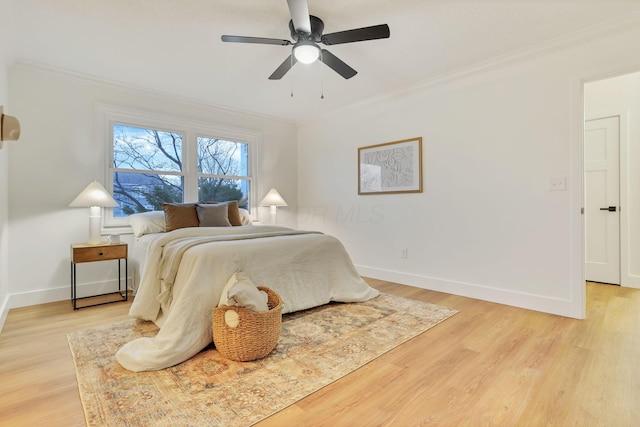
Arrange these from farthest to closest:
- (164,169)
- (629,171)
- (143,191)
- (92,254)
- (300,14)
→ (164,169) → (143,191) → (629,171) → (92,254) → (300,14)

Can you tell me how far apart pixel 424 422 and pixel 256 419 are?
0.73 m

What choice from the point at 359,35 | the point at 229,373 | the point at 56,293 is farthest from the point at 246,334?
the point at 56,293

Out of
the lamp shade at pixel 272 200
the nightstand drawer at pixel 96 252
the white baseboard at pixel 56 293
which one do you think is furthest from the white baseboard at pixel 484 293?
the white baseboard at pixel 56 293

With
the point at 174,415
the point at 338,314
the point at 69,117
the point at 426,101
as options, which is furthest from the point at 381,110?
the point at 174,415

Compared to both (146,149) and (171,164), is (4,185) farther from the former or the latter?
(171,164)

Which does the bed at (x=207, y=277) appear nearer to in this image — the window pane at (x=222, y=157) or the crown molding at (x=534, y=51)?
the window pane at (x=222, y=157)

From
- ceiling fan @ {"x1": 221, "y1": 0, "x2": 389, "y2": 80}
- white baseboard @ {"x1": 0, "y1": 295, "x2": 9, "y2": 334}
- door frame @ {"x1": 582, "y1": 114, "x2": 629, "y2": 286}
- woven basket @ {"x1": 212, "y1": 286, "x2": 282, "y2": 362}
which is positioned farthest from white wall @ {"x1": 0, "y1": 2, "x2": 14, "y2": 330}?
door frame @ {"x1": 582, "y1": 114, "x2": 629, "y2": 286}

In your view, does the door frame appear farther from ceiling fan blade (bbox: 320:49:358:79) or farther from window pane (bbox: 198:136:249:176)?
window pane (bbox: 198:136:249:176)

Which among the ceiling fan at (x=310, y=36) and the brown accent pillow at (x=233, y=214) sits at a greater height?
the ceiling fan at (x=310, y=36)

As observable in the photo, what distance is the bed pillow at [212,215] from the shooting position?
3.39 m

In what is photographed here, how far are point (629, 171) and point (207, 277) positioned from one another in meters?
4.60

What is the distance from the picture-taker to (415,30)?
2449 millimetres

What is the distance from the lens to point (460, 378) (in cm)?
170

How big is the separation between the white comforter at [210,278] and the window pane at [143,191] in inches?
53.5
